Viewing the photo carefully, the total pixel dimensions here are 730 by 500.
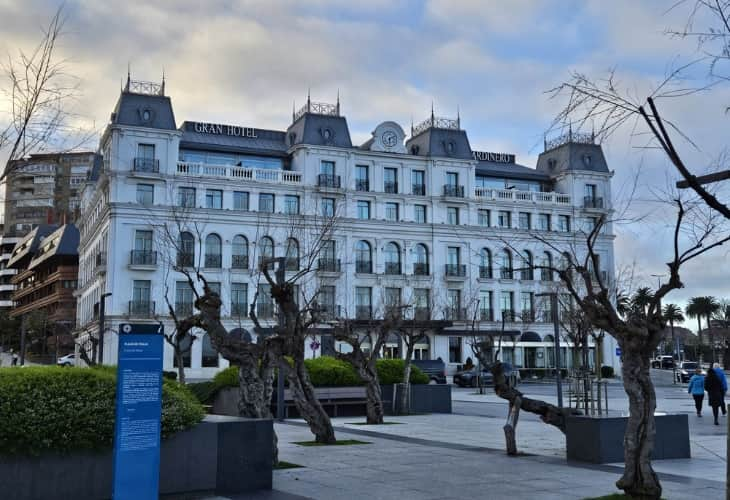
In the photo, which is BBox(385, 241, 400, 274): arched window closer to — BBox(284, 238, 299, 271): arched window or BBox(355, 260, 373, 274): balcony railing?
BBox(355, 260, 373, 274): balcony railing

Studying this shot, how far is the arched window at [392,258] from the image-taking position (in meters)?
61.0

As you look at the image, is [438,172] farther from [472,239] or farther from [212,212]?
[212,212]

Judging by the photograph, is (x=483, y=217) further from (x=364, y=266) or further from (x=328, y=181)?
(x=328, y=181)

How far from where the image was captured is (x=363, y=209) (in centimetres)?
6053

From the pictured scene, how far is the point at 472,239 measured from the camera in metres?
64.1

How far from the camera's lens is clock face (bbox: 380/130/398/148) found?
62.5 m

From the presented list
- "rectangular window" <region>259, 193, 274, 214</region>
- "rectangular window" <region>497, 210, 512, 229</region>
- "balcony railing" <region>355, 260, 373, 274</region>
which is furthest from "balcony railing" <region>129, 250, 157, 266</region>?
"rectangular window" <region>497, 210, 512, 229</region>

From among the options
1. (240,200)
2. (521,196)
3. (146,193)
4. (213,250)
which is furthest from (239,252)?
(521,196)

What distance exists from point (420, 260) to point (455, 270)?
3146 mm

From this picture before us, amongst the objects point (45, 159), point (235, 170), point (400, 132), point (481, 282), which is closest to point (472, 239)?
point (481, 282)

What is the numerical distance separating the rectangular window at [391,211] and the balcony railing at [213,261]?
1394 cm

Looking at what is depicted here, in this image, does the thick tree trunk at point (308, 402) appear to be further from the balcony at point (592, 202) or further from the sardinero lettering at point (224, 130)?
the balcony at point (592, 202)

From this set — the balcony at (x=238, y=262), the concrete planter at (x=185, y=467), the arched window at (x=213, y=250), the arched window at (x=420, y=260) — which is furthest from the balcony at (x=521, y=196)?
the concrete planter at (x=185, y=467)

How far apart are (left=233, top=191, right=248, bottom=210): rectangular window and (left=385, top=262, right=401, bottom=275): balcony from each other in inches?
481
